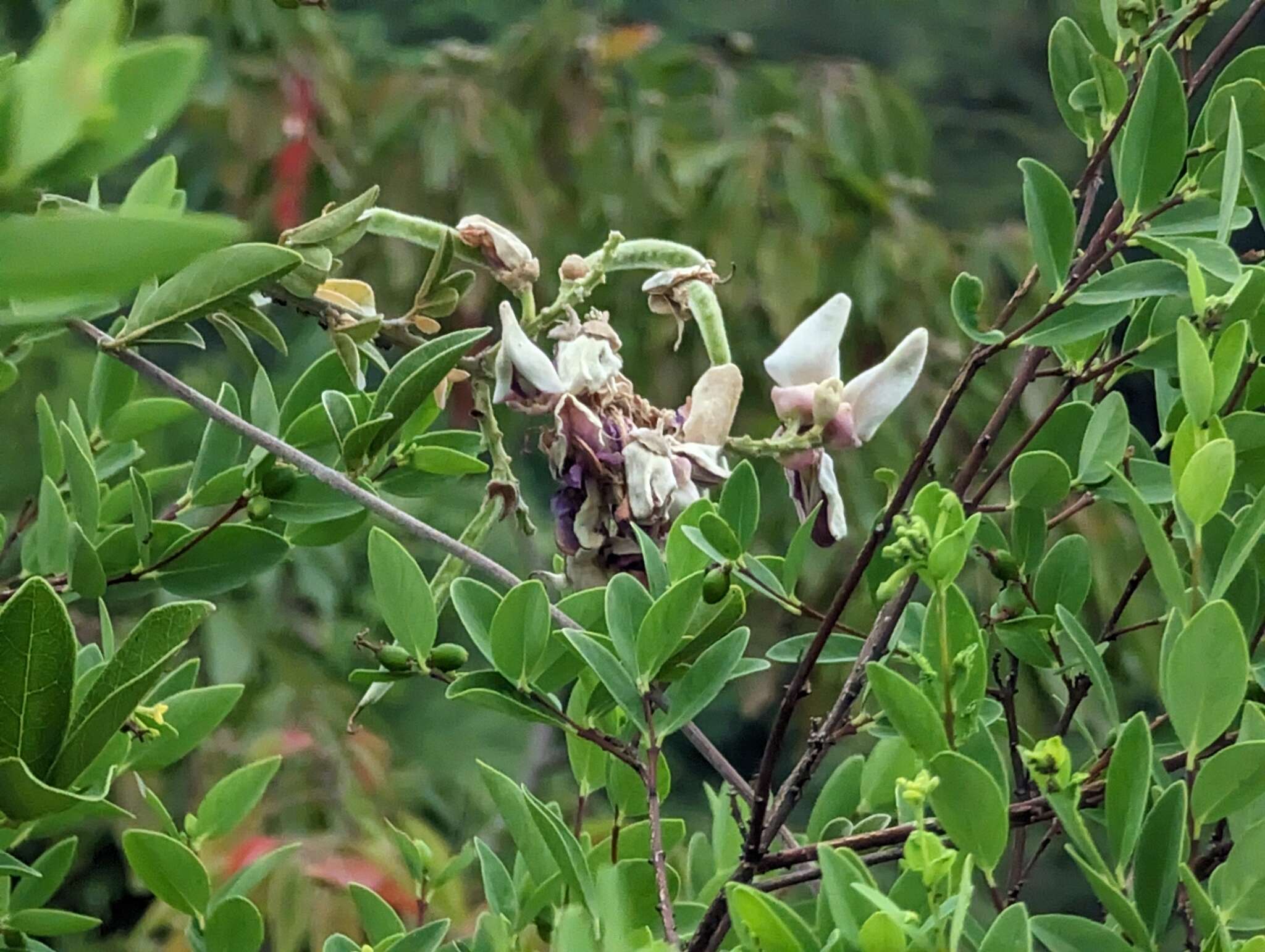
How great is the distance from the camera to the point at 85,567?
378mm

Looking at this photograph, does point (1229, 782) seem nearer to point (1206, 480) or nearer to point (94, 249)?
point (1206, 480)

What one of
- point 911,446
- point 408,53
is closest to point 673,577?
point 911,446

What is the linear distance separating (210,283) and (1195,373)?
8.5 inches

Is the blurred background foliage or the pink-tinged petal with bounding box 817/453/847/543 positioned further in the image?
the blurred background foliage

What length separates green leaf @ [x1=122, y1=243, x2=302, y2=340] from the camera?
0.32 m

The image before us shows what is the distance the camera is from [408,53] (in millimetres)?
2318

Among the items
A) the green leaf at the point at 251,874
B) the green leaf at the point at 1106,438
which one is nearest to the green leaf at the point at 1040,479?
the green leaf at the point at 1106,438

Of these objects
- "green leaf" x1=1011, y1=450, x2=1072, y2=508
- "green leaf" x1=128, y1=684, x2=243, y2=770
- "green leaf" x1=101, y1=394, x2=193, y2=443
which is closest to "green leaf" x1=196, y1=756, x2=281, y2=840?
"green leaf" x1=128, y1=684, x2=243, y2=770

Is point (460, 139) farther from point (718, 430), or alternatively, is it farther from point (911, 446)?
point (718, 430)

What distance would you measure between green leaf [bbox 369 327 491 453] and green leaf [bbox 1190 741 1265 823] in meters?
0.19

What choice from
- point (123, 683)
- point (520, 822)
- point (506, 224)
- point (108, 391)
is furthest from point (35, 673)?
point (506, 224)

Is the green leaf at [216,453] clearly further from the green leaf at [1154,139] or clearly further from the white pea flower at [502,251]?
the green leaf at [1154,139]

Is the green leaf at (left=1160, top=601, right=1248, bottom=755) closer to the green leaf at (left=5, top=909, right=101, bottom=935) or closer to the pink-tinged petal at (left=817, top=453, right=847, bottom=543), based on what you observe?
the pink-tinged petal at (left=817, top=453, right=847, bottom=543)

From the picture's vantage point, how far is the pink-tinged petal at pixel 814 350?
375mm
